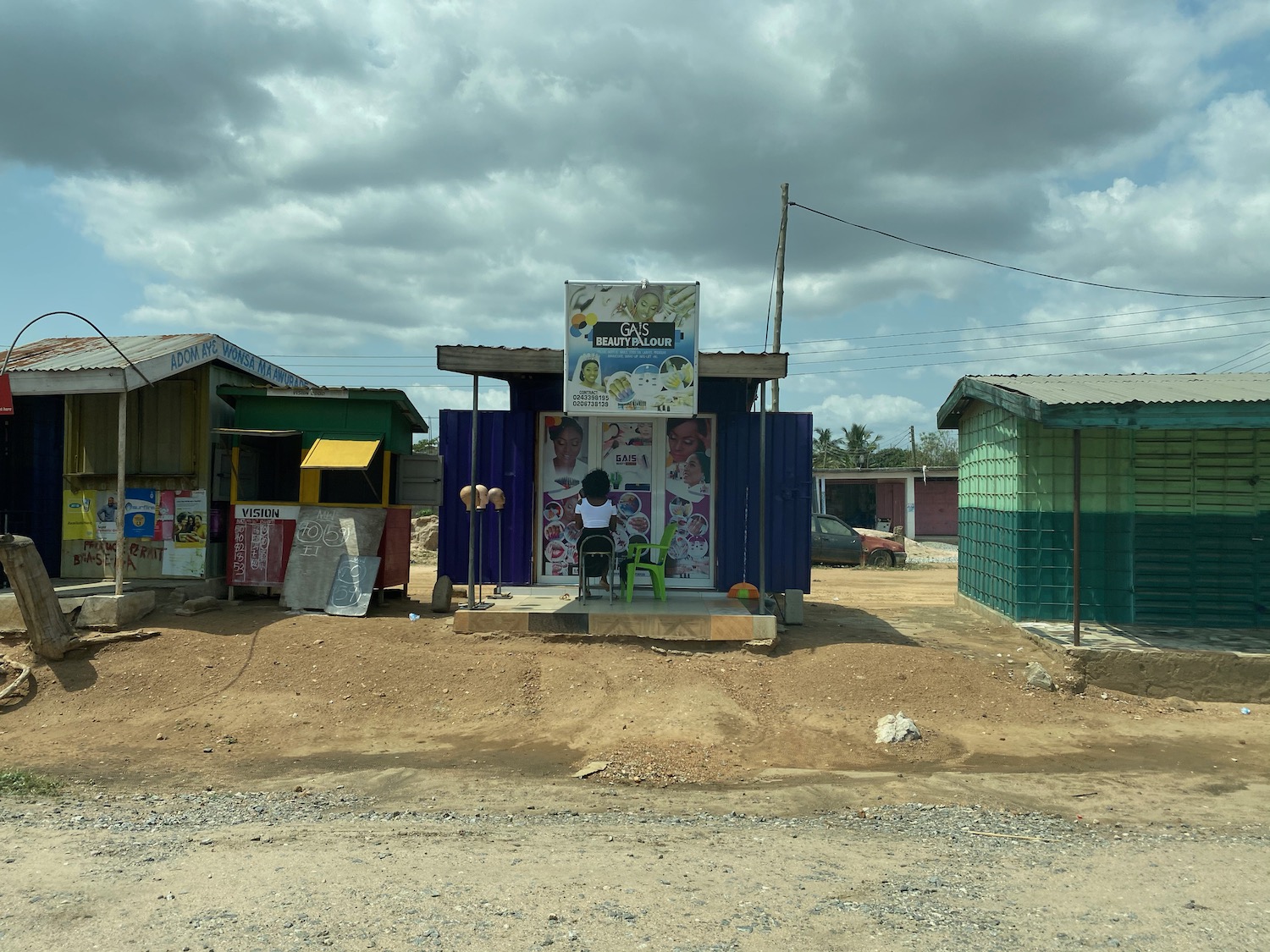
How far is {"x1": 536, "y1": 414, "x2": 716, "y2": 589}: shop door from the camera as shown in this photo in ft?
35.9

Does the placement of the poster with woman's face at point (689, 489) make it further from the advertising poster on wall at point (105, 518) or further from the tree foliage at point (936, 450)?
the tree foliage at point (936, 450)

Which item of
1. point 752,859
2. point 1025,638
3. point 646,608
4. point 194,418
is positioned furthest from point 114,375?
point 1025,638

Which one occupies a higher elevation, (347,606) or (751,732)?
(347,606)

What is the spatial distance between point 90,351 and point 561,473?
21.0 ft

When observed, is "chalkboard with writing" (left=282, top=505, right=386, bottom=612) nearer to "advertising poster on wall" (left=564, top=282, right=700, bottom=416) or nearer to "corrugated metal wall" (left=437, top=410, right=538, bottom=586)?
"corrugated metal wall" (left=437, top=410, right=538, bottom=586)

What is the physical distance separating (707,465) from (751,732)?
403 centimetres

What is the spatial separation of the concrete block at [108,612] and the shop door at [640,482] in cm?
446

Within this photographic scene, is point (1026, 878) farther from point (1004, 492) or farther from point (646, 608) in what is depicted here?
point (1004, 492)

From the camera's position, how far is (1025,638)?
1023 cm

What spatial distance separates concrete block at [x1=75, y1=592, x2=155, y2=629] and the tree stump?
0.49 meters

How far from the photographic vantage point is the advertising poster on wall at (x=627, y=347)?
9.19m

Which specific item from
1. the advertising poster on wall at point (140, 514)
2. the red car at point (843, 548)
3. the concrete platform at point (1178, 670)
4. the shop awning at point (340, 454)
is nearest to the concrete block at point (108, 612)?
the advertising poster on wall at point (140, 514)

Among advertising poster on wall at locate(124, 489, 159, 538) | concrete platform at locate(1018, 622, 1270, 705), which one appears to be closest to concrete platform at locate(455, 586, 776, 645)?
concrete platform at locate(1018, 622, 1270, 705)

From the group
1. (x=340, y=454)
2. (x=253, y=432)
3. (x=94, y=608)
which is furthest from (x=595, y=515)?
(x=94, y=608)
